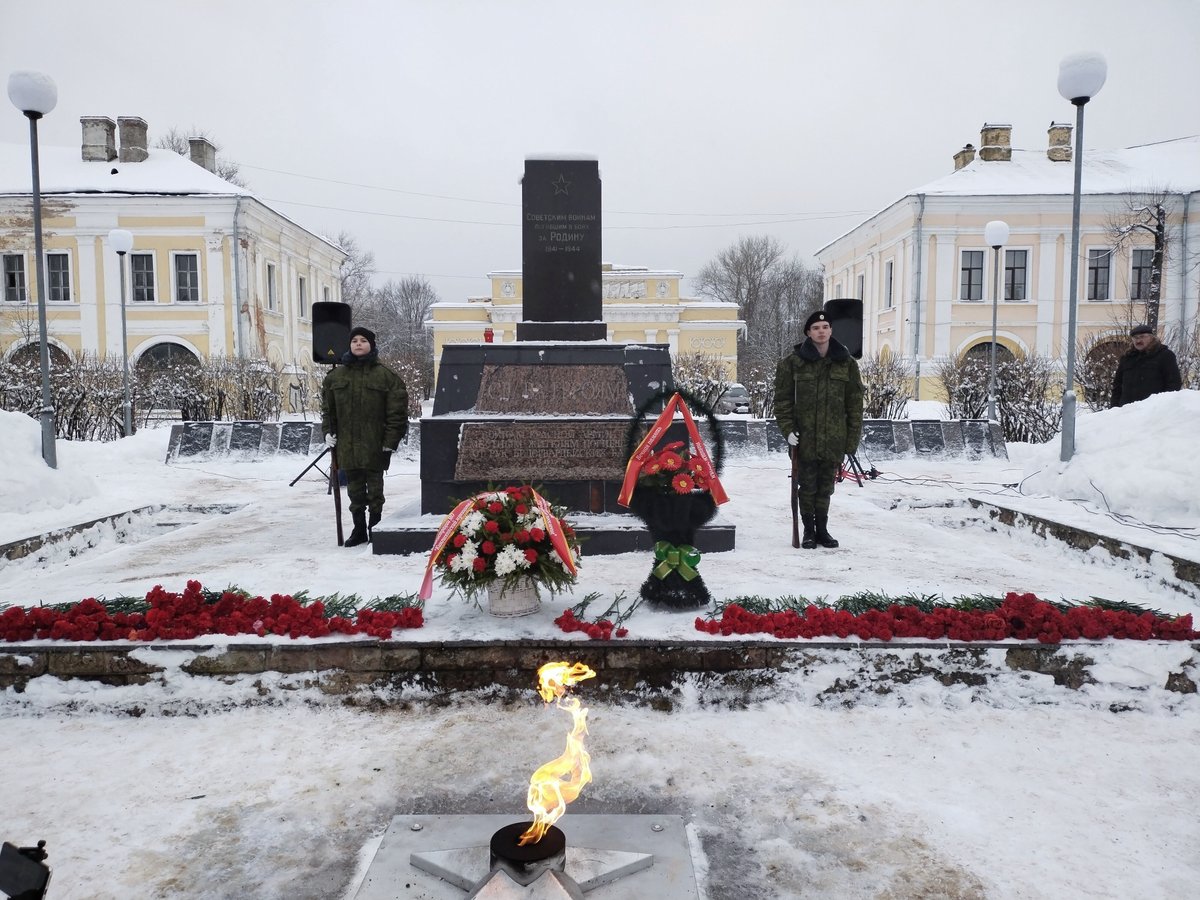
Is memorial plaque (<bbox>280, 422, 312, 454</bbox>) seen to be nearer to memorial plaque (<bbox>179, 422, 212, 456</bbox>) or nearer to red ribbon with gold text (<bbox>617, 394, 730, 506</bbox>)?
memorial plaque (<bbox>179, 422, 212, 456</bbox>)

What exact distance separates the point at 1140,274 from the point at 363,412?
33.5m

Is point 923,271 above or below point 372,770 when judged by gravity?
above

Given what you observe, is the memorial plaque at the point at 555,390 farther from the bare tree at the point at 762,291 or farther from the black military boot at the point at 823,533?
the bare tree at the point at 762,291

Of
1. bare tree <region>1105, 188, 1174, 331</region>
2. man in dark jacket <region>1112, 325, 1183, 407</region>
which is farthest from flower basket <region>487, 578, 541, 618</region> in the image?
bare tree <region>1105, 188, 1174, 331</region>

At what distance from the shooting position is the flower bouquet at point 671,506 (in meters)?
4.43

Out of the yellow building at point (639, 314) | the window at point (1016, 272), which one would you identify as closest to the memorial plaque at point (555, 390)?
the window at point (1016, 272)

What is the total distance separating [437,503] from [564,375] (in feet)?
5.08

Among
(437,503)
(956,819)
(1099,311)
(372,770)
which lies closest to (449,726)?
(372,770)

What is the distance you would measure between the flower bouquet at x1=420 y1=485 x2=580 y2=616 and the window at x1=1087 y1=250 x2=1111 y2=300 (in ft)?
→ 108

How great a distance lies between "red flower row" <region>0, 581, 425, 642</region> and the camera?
389 centimetres

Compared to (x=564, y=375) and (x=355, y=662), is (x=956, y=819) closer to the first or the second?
(x=355, y=662)

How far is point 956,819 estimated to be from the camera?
9.11 feet

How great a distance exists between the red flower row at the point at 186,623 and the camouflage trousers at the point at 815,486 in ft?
11.5

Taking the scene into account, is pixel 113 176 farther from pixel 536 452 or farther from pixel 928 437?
pixel 536 452
